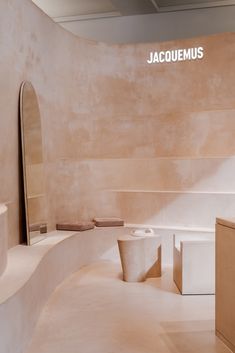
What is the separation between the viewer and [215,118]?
19.5ft

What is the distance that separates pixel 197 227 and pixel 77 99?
2358mm

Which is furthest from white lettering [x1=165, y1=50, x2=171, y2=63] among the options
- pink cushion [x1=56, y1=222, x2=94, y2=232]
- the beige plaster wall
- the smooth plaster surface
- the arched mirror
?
the smooth plaster surface

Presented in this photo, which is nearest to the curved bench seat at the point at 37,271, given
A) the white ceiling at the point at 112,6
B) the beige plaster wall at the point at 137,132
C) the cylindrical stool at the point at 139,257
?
the beige plaster wall at the point at 137,132

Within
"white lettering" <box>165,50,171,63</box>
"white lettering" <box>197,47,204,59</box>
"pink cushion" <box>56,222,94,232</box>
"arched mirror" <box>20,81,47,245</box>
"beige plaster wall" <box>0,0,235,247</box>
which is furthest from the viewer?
"white lettering" <box>165,50,171,63</box>

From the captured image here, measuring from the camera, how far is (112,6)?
673 cm

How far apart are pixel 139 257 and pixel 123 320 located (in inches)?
51.7

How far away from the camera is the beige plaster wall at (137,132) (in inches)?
225

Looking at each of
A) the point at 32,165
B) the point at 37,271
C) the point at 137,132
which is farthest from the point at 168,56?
the point at 37,271

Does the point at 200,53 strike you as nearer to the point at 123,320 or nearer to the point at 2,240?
the point at 123,320

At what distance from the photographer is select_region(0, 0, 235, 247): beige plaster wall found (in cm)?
572

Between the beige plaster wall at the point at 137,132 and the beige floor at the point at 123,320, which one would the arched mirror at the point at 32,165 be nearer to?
the beige plaster wall at the point at 137,132

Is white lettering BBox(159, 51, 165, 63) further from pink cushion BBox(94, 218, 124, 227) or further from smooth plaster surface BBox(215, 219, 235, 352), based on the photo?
smooth plaster surface BBox(215, 219, 235, 352)

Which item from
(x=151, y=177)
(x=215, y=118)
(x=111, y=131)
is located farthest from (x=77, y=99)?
(x=215, y=118)

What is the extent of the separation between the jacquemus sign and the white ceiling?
917mm
